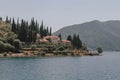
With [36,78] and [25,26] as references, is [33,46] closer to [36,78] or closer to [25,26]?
[25,26]

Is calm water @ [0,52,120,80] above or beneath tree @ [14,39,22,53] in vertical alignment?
beneath

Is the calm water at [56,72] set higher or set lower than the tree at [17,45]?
lower

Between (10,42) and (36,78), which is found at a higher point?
(10,42)

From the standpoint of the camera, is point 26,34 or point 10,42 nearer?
point 10,42

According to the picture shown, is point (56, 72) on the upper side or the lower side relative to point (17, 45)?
lower

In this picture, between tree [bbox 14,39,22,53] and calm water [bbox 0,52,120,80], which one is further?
tree [bbox 14,39,22,53]

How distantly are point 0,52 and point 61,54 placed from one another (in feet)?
133

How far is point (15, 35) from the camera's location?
19200cm

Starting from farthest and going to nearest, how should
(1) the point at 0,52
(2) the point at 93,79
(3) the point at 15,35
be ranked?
(3) the point at 15,35
(1) the point at 0,52
(2) the point at 93,79

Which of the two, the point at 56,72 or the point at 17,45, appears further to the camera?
the point at 17,45

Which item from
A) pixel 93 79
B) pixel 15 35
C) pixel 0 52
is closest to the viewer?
pixel 93 79

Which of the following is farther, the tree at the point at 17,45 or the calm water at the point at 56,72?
the tree at the point at 17,45

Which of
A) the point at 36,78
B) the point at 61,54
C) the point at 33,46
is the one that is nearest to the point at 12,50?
the point at 33,46

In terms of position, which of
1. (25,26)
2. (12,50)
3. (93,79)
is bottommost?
(93,79)
